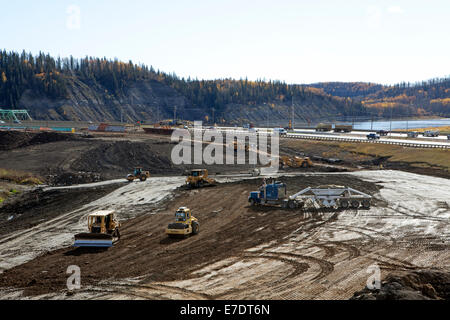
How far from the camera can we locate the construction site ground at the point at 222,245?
1945cm

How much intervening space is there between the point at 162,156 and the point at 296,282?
200 ft

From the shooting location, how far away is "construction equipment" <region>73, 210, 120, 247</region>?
26203mm

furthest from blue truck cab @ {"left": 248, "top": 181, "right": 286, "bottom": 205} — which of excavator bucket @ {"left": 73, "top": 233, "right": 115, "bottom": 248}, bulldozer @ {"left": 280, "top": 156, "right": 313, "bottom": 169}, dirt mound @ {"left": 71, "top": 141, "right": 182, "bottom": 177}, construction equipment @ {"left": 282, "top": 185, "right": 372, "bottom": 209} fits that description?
dirt mound @ {"left": 71, "top": 141, "right": 182, "bottom": 177}

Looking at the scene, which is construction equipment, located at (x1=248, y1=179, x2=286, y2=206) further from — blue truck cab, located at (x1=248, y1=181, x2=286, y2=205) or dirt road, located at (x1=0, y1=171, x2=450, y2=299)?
dirt road, located at (x1=0, y1=171, x2=450, y2=299)

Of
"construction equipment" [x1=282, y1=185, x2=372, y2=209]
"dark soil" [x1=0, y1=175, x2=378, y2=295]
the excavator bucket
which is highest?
"construction equipment" [x1=282, y1=185, x2=372, y2=209]

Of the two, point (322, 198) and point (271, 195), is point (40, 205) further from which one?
point (322, 198)

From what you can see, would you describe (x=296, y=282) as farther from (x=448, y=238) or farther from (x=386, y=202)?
(x=386, y=202)

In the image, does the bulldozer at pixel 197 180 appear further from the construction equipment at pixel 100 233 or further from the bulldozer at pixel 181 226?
the construction equipment at pixel 100 233

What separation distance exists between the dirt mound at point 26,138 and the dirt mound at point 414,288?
94.5 m

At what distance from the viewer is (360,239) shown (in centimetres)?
2728

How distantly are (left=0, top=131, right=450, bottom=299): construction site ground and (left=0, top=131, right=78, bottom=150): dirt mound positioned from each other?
175 ft

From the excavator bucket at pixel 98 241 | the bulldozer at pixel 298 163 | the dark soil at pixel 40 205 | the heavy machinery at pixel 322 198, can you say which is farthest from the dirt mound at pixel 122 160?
the excavator bucket at pixel 98 241

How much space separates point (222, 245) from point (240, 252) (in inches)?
75.0

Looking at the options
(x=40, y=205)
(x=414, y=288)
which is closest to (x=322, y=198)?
(x=414, y=288)
